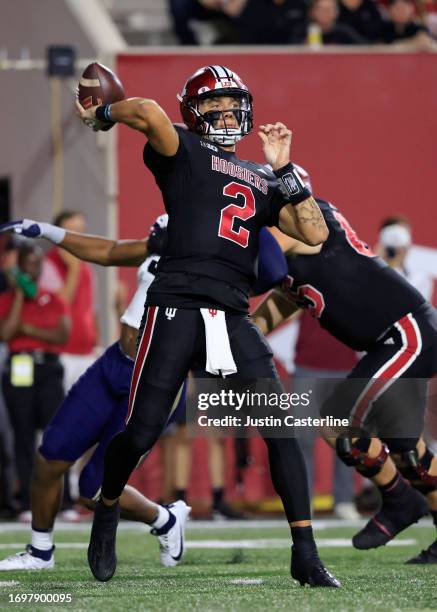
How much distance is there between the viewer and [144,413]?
4957 mm

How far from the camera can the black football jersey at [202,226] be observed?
5.00 m

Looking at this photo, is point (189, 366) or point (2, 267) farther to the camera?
point (2, 267)

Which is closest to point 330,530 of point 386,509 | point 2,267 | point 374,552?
point 374,552

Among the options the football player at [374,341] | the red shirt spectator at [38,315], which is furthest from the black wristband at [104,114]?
the red shirt spectator at [38,315]

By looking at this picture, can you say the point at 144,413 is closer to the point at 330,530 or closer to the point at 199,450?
the point at 330,530

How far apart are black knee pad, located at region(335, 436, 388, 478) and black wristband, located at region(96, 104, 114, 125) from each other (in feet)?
6.43

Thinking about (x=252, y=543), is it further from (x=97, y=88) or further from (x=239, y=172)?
(x=97, y=88)

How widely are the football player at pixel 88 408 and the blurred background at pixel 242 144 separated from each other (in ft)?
12.9

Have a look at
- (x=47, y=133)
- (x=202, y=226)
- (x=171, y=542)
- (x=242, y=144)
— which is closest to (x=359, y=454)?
(x=171, y=542)

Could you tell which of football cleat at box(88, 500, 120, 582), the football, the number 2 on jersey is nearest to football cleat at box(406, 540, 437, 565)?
football cleat at box(88, 500, 120, 582)

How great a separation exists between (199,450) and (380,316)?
4.62m

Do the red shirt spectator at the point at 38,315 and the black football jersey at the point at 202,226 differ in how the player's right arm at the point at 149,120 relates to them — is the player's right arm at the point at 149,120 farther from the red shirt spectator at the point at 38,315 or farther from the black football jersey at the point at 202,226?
the red shirt spectator at the point at 38,315

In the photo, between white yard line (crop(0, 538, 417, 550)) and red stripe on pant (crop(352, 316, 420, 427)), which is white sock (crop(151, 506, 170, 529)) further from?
white yard line (crop(0, 538, 417, 550))

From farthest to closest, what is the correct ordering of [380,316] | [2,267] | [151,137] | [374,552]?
[2,267], [374,552], [380,316], [151,137]
